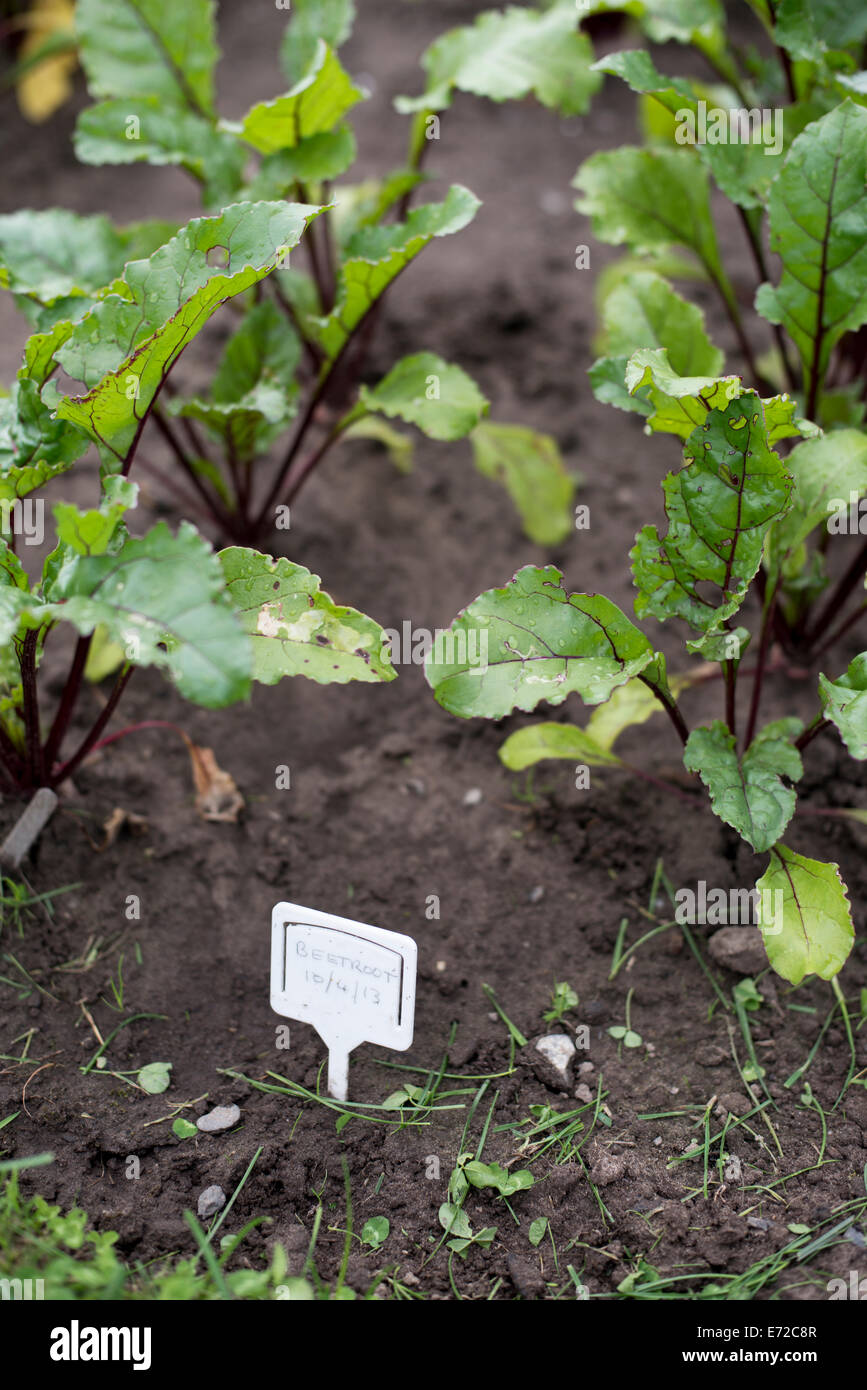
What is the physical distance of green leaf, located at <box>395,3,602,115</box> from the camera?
2.41 m

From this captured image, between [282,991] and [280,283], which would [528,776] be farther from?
[280,283]

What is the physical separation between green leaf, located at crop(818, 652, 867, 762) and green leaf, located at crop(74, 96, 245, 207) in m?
1.70

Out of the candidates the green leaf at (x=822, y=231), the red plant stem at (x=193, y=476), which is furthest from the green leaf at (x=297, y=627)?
the green leaf at (x=822, y=231)

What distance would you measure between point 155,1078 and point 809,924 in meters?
1.09

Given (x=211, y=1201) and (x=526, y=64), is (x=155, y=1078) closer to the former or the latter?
(x=211, y=1201)

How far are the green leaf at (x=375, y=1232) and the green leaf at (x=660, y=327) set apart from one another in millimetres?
1587

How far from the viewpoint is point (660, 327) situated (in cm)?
215

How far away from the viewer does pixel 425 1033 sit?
1.89 meters

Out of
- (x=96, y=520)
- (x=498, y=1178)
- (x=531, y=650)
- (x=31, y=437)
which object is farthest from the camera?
(x=31, y=437)

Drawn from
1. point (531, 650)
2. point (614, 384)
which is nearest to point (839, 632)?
point (614, 384)

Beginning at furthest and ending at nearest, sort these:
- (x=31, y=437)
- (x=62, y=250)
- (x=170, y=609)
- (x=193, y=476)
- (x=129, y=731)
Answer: (x=193, y=476), (x=62, y=250), (x=129, y=731), (x=31, y=437), (x=170, y=609)

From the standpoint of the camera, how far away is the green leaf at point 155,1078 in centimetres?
178

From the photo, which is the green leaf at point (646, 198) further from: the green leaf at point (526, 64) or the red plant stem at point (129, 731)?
the red plant stem at point (129, 731)
